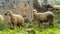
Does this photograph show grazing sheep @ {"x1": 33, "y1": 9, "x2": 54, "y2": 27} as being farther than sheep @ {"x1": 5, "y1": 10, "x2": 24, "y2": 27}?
Yes

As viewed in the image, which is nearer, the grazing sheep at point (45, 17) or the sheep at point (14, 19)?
the sheep at point (14, 19)

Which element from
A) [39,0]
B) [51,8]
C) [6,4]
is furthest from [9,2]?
[51,8]

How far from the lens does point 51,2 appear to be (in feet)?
58.3

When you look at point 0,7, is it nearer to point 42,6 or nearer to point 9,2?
point 9,2

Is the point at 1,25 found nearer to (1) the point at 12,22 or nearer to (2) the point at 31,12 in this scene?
(1) the point at 12,22

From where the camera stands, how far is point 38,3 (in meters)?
16.1

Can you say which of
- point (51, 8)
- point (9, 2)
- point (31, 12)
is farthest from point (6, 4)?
point (51, 8)

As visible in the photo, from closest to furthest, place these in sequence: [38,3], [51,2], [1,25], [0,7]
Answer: [1,25], [0,7], [38,3], [51,2]

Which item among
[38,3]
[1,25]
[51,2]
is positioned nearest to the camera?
[1,25]

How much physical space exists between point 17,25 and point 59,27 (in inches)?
83.8

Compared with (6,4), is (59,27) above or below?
below

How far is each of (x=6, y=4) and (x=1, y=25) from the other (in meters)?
2.08

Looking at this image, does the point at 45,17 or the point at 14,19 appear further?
the point at 45,17

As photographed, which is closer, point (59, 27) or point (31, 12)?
point (59, 27)
